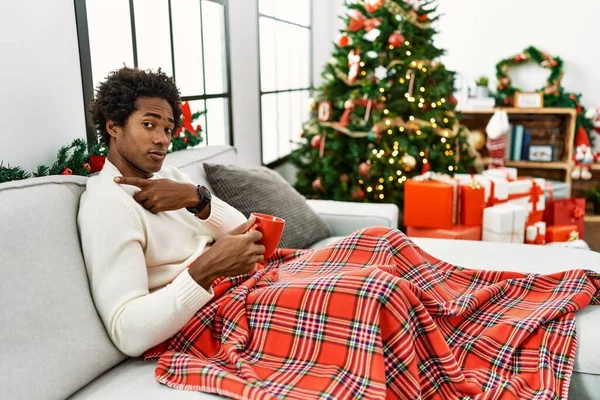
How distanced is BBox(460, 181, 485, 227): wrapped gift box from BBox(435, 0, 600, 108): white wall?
2.04 meters

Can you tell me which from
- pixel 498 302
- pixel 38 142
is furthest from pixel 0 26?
pixel 498 302

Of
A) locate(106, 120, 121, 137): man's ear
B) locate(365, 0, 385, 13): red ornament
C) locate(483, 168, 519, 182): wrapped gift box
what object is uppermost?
locate(365, 0, 385, 13): red ornament

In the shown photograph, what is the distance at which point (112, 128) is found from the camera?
1.42 metres

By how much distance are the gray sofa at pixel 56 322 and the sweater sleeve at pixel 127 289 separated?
32 millimetres

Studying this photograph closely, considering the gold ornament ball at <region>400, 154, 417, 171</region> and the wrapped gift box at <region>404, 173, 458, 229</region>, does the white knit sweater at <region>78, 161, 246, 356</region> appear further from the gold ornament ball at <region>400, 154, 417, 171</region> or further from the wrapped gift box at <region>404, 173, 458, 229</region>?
the gold ornament ball at <region>400, 154, 417, 171</region>

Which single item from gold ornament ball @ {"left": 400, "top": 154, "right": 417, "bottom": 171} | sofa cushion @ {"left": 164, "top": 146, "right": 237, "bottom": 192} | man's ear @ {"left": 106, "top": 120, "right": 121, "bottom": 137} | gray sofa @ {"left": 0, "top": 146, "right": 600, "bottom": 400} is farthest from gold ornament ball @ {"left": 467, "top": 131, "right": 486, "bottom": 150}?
man's ear @ {"left": 106, "top": 120, "right": 121, "bottom": 137}

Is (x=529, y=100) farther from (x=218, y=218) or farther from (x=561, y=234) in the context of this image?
(x=218, y=218)

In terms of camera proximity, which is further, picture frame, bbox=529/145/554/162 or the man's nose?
picture frame, bbox=529/145/554/162

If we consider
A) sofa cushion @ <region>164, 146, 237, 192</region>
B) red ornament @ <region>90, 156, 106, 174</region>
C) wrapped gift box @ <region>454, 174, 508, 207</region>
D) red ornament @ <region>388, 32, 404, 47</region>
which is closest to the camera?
red ornament @ <region>90, 156, 106, 174</region>

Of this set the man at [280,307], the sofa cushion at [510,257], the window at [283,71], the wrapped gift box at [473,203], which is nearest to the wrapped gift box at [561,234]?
the wrapped gift box at [473,203]

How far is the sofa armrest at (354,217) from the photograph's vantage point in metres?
2.41

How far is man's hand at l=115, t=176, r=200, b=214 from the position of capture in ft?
4.47

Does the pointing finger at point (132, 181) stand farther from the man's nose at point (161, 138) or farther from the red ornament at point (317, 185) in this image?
the red ornament at point (317, 185)

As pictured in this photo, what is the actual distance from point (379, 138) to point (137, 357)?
2417 millimetres
